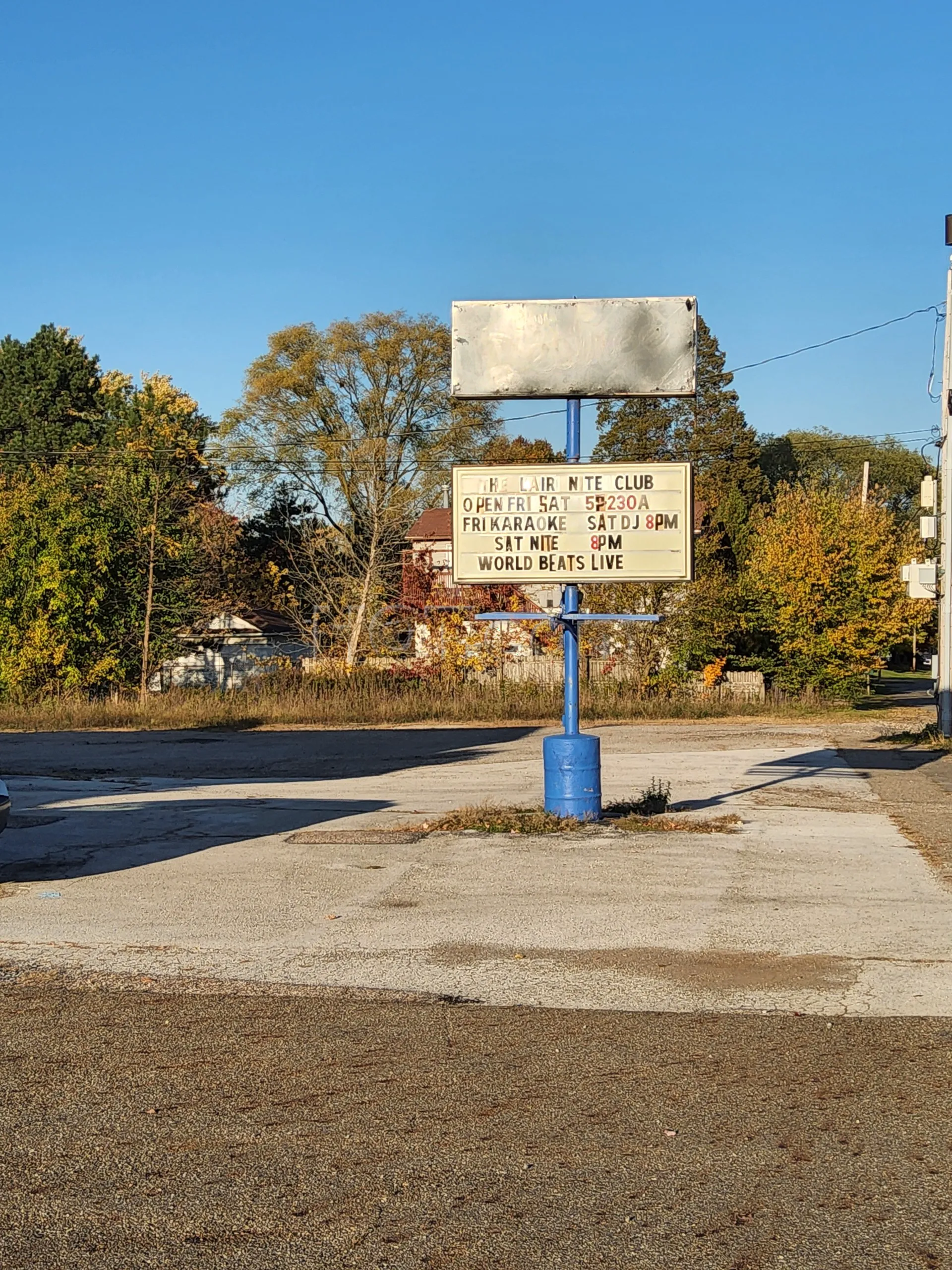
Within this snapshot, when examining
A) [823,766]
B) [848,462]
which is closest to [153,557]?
[823,766]

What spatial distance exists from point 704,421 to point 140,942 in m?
61.8

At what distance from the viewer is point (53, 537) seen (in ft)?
122

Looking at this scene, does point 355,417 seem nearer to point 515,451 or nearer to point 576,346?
point 515,451

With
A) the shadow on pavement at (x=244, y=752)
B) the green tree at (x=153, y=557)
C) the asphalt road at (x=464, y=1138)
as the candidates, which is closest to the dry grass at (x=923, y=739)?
the shadow on pavement at (x=244, y=752)

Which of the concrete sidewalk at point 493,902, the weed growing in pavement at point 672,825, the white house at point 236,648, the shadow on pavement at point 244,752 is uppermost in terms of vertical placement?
the white house at point 236,648

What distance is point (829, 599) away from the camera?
3800cm

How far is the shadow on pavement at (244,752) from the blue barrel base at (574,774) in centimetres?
763

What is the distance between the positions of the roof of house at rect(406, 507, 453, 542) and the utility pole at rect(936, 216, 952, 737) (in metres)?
28.2

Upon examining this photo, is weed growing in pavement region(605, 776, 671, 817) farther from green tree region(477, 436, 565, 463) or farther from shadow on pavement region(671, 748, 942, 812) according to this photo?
green tree region(477, 436, 565, 463)

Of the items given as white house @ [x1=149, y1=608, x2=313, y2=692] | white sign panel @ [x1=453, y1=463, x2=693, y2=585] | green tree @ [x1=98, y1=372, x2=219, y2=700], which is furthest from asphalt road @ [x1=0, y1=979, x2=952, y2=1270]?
white house @ [x1=149, y1=608, x2=313, y2=692]

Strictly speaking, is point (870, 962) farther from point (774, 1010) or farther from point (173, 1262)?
point (173, 1262)

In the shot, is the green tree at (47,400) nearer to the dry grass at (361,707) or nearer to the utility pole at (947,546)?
the dry grass at (361,707)

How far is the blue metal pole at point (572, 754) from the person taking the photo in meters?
13.4

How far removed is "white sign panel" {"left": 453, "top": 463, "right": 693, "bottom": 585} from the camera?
1353 cm
